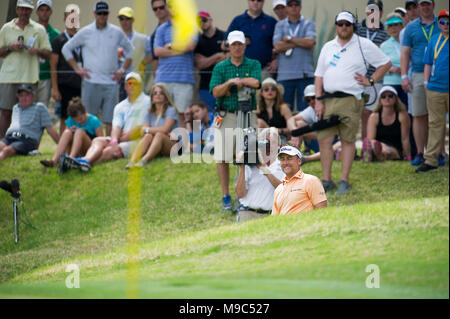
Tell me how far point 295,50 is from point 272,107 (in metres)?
0.82

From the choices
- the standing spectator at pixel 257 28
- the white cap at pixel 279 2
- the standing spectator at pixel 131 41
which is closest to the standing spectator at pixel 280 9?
the white cap at pixel 279 2

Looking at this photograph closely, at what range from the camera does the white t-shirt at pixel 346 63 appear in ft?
29.1

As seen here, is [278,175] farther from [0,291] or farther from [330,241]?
[0,291]

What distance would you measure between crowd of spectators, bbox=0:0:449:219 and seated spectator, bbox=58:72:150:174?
0.06ft

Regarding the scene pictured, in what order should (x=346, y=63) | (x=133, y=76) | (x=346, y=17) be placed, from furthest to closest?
(x=133, y=76), (x=346, y=63), (x=346, y=17)

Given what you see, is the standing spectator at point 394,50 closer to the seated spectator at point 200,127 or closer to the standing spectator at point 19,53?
the seated spectator at point 200,127

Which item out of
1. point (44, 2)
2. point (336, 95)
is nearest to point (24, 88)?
point (44, 2)

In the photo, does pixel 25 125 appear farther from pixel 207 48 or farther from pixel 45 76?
pixel 207 48

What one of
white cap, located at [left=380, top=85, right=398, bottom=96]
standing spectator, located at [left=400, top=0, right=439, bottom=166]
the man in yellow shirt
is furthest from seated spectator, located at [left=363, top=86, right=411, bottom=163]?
the man in yellow shirt

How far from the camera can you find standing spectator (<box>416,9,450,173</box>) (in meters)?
8.78

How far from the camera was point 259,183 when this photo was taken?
8.15 metres

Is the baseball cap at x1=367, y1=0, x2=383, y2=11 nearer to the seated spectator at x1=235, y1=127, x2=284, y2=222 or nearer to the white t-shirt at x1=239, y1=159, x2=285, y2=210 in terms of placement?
the seated spectator at x1=235, y1=127, x2=284, y2=222

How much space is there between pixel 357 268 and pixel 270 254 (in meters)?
1.00
